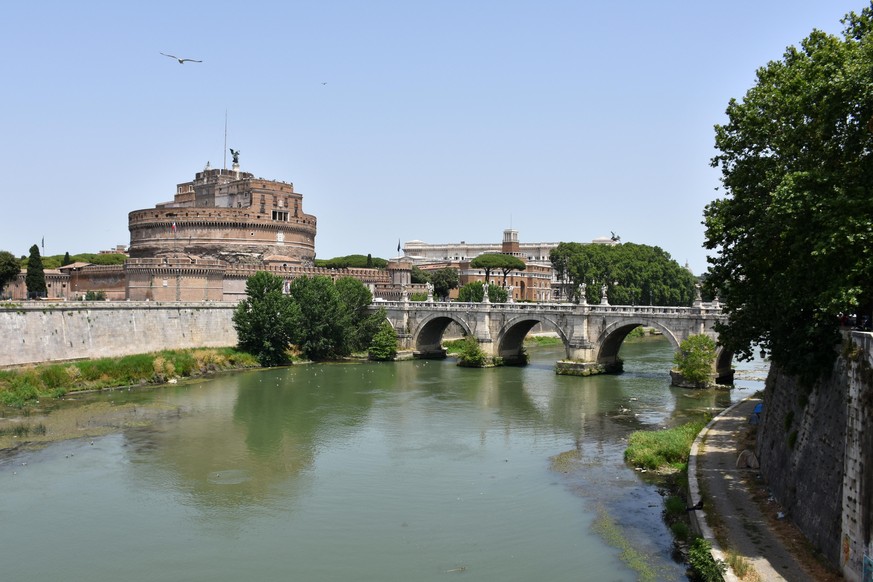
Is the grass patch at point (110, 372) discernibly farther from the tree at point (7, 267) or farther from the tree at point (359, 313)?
the tree at point (7, 267)

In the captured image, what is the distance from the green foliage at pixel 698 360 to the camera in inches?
1454

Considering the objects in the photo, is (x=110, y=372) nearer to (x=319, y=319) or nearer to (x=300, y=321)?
(x=300, y=321)

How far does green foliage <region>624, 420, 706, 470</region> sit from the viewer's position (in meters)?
22.4

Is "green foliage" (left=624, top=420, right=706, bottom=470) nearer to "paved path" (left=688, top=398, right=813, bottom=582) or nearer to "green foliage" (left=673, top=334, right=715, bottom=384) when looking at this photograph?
Answer: "paved path" (left=688, top=398, right=813, bottom=582)

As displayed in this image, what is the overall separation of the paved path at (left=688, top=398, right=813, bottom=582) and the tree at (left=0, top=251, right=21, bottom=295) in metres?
45.7

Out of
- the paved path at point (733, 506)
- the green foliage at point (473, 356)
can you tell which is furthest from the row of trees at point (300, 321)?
the paved path at point (733, 506)

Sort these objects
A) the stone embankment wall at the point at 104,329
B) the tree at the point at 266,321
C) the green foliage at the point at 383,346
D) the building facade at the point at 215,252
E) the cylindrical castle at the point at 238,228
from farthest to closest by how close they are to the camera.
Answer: the cylindrical castle at the point at 238,228 → the building facade at the point at 215,252 → the green foliage at the point at 383,346 → the tree at the point at 266,321 → the stone embankment wall at the point at 104,329

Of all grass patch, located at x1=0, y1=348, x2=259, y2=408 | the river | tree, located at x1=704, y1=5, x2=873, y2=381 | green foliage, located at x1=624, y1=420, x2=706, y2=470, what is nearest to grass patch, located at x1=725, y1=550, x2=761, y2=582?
the river

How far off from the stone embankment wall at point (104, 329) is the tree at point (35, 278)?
14.9 m

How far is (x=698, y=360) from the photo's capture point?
37031mm

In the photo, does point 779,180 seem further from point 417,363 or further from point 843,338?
point 417,363

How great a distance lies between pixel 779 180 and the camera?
1759 cm

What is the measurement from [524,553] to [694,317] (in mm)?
25109

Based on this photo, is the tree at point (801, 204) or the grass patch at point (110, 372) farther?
the grass patch at point (110, 372)
